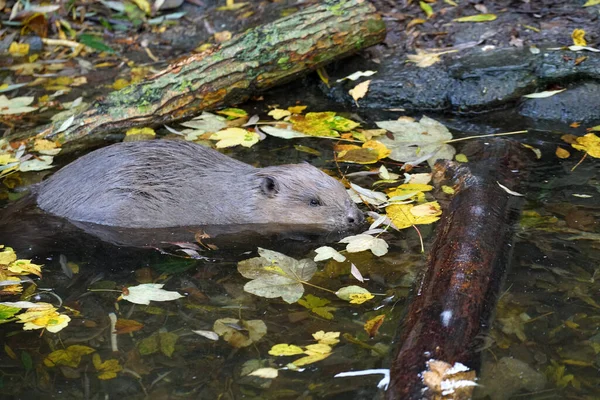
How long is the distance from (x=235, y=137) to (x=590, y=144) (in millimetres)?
2509

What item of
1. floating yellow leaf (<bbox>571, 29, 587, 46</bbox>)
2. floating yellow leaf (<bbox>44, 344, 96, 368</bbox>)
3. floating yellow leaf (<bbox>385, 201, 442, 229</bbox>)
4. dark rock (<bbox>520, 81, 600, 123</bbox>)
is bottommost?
dark rock (<bbox>520, 81, 600, 123</bbox>)

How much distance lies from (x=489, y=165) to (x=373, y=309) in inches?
66.2

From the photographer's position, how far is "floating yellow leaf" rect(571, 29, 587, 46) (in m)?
6.40

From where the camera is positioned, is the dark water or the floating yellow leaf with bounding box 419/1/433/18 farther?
the floating yellow leaf with bounding box 419/1/433/18

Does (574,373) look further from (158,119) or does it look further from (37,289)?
(158,119)

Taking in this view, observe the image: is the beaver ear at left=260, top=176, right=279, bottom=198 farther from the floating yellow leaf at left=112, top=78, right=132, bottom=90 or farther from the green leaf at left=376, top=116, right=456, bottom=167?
the floating yellow leaf at left=112, top=78, right=132, bottom=90

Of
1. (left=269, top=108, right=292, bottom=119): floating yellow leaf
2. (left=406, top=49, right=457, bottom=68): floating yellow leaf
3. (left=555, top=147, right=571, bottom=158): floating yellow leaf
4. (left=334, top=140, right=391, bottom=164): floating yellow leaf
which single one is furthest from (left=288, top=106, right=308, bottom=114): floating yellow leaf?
(left=555, top=147, right=571, bottom=158): floating yellow leaf

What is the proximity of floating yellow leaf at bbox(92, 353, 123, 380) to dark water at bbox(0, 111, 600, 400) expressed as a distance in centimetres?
2

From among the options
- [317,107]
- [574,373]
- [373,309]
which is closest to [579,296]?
[574,373]

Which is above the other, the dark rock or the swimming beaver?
the swimming beaver

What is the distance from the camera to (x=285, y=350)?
3.37m

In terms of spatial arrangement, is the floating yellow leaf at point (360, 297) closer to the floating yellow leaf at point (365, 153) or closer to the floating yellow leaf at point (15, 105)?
the floating yellow leaf at point (365, 153)

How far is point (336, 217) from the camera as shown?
4.66m

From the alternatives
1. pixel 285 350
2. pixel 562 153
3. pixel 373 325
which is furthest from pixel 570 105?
pixel 285 350
